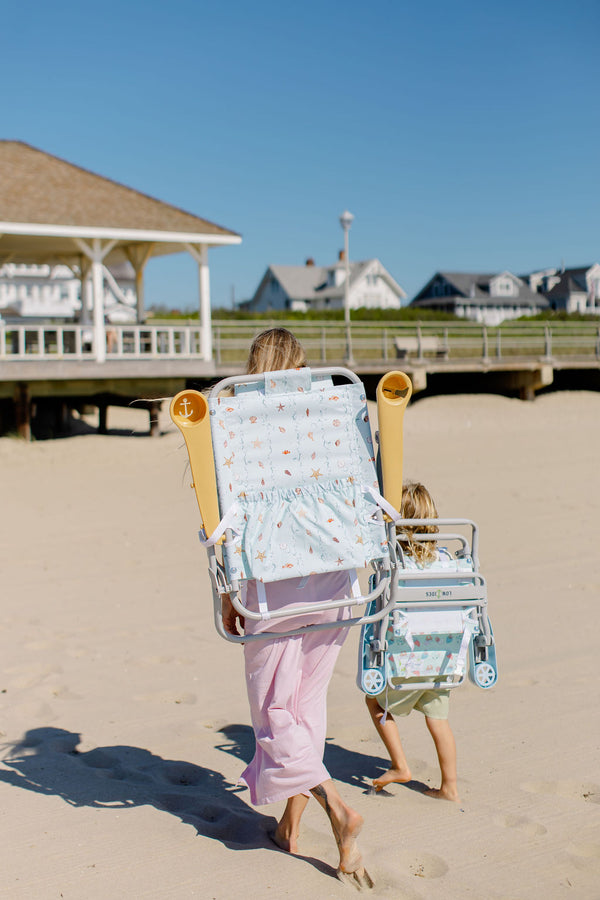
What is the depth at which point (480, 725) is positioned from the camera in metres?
4.09

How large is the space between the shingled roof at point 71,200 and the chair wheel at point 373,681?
13.8 meters

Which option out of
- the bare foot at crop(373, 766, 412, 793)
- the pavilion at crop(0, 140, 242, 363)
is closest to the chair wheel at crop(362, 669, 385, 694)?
the bare foot at crop(373, 766, 412, 793)

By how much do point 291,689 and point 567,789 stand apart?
1.33 meters

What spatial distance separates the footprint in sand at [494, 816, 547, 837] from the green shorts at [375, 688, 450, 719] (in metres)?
0.41

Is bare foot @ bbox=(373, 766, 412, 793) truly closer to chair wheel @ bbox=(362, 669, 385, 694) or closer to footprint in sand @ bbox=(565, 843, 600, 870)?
chair wheel @ bbox=(362, 669, 385, 694)

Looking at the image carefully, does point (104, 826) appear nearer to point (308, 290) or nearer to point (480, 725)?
point (480, 725)

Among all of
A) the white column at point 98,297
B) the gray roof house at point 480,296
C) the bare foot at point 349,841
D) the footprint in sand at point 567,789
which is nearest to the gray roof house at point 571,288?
the gray roof house at point 480,296

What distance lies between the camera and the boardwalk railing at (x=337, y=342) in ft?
51.6

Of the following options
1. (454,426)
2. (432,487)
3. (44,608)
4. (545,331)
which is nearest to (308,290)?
(545,331)

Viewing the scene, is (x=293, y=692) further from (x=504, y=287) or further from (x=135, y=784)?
(x=504, y=287)

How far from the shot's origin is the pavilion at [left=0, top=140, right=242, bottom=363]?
15.6 meters

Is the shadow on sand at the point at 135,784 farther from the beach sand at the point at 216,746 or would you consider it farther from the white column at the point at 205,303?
the white column at the point at 205,303

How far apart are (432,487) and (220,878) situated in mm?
8918

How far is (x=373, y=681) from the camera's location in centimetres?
317
